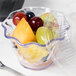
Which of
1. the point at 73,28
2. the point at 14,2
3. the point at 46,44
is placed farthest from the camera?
the point at 14,2

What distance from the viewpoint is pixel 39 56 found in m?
0.42

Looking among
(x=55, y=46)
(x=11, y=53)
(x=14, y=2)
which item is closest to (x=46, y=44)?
(x=55, y=46)

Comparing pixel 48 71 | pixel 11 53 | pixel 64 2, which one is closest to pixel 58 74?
pixel 48 71

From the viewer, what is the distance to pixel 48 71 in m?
0.43

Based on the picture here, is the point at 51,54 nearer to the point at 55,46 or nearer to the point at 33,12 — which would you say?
the point at 55,46

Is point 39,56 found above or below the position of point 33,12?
below

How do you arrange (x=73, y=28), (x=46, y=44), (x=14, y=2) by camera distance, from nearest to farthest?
1. (x=46, y=44)
2. (x=73, y=28)
3. (x=14, y=2)

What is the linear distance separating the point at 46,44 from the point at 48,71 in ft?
0.24

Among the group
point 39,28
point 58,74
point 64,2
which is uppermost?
point 64,2

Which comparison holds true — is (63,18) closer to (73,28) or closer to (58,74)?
(73,28)

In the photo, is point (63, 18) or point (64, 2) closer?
point (63, 18)

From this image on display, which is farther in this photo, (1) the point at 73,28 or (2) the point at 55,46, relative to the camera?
(1) the point at 73,28

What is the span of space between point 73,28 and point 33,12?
5.0 inches

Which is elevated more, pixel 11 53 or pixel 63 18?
pixel 63 18
